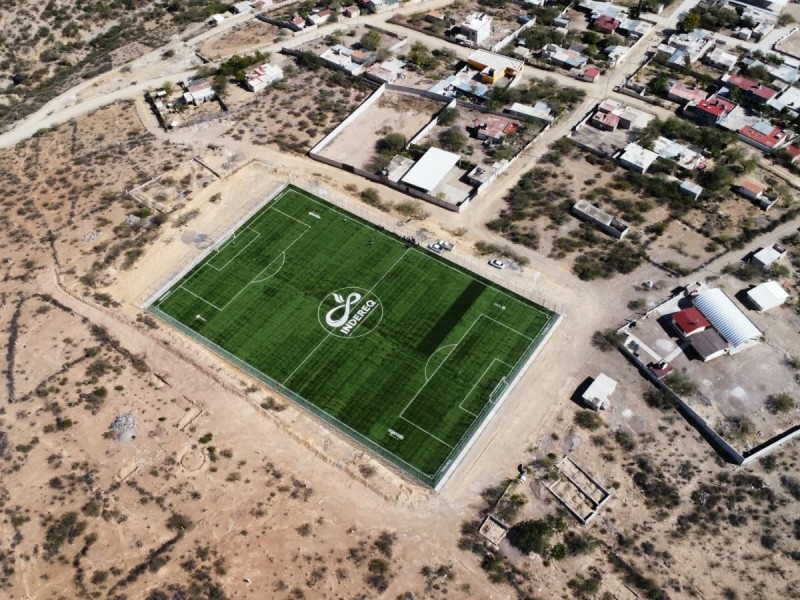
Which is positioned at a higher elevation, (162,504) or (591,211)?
(591,211)

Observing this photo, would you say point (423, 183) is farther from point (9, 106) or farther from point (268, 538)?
point (9, 106)

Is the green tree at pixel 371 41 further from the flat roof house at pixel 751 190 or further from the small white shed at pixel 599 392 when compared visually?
the small white shed at pixel 599 392

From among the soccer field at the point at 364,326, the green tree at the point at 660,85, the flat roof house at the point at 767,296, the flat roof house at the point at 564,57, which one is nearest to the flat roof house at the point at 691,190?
the flat roof house at the point at 767,296

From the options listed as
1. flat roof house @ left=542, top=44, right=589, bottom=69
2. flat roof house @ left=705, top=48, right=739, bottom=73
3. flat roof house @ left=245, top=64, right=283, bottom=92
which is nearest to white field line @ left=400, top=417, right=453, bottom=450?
flat roof house @ left=245, top=64, right=283, bottom=92

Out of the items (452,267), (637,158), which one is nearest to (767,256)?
(637,158)

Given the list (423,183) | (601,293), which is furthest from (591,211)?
(423,183)

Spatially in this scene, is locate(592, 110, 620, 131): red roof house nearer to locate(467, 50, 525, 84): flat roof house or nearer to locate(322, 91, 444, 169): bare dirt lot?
locate(467, 50, 525, 84): flat roof house

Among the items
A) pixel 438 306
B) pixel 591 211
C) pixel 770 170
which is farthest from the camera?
pixel 770 170
